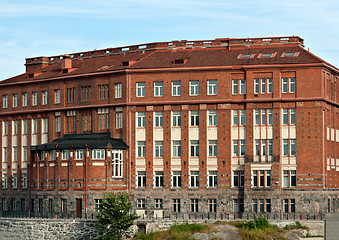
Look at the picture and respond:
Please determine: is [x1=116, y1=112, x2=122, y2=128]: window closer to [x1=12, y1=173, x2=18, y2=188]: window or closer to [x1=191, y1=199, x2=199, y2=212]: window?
[x1=191, y1=199, x2=199, y2=212]: window

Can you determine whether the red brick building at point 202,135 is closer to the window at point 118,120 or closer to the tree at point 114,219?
the window at point 118,120

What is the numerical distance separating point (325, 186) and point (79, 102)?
34.1 metres

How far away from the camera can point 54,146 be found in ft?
381

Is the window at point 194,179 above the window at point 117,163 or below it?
below

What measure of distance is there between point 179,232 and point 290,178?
17494 millimetres

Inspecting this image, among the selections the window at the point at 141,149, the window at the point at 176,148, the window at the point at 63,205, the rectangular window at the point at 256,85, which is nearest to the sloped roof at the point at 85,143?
the window at the point at 141,149

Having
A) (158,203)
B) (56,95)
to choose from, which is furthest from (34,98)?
(158,203)

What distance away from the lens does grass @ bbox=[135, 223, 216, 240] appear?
98625 mm

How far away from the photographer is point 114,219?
101312mm

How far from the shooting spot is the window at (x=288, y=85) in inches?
4358

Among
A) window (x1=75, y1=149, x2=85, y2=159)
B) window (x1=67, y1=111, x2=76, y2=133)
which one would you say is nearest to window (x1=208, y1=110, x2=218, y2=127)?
window (x1=75, y1=149, x2=85, y2=159)

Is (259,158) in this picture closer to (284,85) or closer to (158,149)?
(284,85)

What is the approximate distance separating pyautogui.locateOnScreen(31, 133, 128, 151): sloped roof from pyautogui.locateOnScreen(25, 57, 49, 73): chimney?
19861 millimetres

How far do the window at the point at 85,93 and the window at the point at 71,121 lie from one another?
2.57 meters
